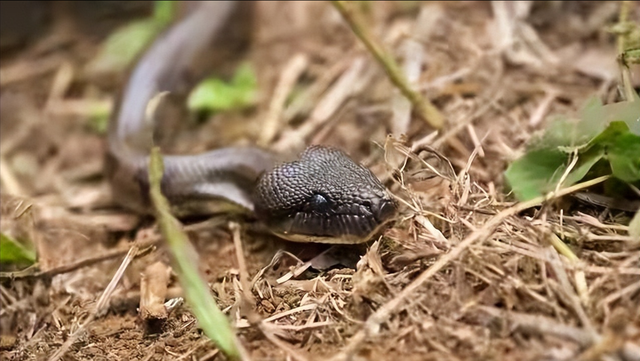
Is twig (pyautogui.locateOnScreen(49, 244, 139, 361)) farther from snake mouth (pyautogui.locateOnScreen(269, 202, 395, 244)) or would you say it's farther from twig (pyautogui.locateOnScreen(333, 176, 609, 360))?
twig (pyautogui.locateOnScreen(333, 176, 609, 360))

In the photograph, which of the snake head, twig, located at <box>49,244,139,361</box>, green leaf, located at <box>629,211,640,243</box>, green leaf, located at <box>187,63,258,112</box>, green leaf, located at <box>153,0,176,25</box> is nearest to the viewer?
green leaf, located at <box>629,211,640,243</box>

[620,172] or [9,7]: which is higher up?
[9,7]

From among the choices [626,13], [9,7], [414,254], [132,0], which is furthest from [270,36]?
[414,254]

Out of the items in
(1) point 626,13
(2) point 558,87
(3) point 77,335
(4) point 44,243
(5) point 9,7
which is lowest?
(2) point 558,87

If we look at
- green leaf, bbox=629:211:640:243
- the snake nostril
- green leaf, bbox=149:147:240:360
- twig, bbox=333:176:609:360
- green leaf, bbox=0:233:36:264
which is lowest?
green leaf, bbox=629:211:640:243

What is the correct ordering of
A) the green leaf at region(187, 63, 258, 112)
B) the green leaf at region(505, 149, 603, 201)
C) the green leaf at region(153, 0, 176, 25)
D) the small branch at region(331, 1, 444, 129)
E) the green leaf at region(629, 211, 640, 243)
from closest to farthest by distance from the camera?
the green leaf at region(629, 211, 640, 243) < the green leaf at region(505, 149, 603, 201) < the small branch at region(331, 1, 444, 129) < the green leaf at region(187, 63, 258, 112) < the green leaf at region(153, 0, 176, 25)

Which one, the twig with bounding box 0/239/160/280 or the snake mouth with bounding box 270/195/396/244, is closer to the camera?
the snake mouth with bounding box 270/195/396/244

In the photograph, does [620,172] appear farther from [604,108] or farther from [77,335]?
[77,335]

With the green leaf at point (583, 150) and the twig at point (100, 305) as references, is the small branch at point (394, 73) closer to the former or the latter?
the green leaf at point (583, 150)

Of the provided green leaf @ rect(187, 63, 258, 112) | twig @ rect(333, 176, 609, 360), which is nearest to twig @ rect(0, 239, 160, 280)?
twig @ rect(333, 176, 609, 360)
